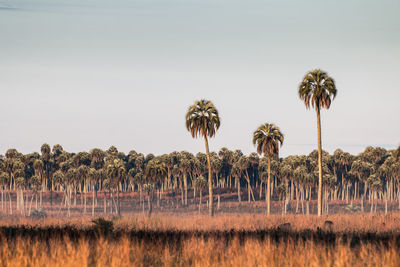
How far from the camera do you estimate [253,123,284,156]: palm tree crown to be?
220 ft

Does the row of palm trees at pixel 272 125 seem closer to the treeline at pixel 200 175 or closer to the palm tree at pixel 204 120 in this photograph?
the palm tree at pixel 204 120

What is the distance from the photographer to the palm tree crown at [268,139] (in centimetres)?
6700

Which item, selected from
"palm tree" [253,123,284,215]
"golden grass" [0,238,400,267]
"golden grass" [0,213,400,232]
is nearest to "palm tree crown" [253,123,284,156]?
"palm tree" [253,123,284,215]

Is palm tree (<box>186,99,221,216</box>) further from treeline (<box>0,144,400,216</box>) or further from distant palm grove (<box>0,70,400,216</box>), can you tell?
treeline (<box>0,144,400,216</box>)

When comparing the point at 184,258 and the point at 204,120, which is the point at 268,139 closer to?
the point at 204,120

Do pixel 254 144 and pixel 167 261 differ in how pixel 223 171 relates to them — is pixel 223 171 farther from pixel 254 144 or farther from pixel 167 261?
pixel 167 261

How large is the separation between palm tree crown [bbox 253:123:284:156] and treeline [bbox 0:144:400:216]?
35.1 meters

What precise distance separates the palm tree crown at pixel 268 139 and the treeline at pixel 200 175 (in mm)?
35078

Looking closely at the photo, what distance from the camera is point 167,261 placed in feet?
36.6

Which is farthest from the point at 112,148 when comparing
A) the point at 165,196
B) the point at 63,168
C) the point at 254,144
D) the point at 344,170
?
the point at 254,144

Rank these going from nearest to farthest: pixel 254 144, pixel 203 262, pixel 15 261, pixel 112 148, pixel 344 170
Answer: pixel 15 261 → pixel 203 262 → pixel 254 144 → pixel 344 170 → pixel 112 148

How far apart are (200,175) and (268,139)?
6316 cm

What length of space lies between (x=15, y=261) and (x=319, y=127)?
1744 inches

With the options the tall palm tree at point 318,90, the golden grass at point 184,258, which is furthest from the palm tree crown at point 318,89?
the golden grass at point 184,258
